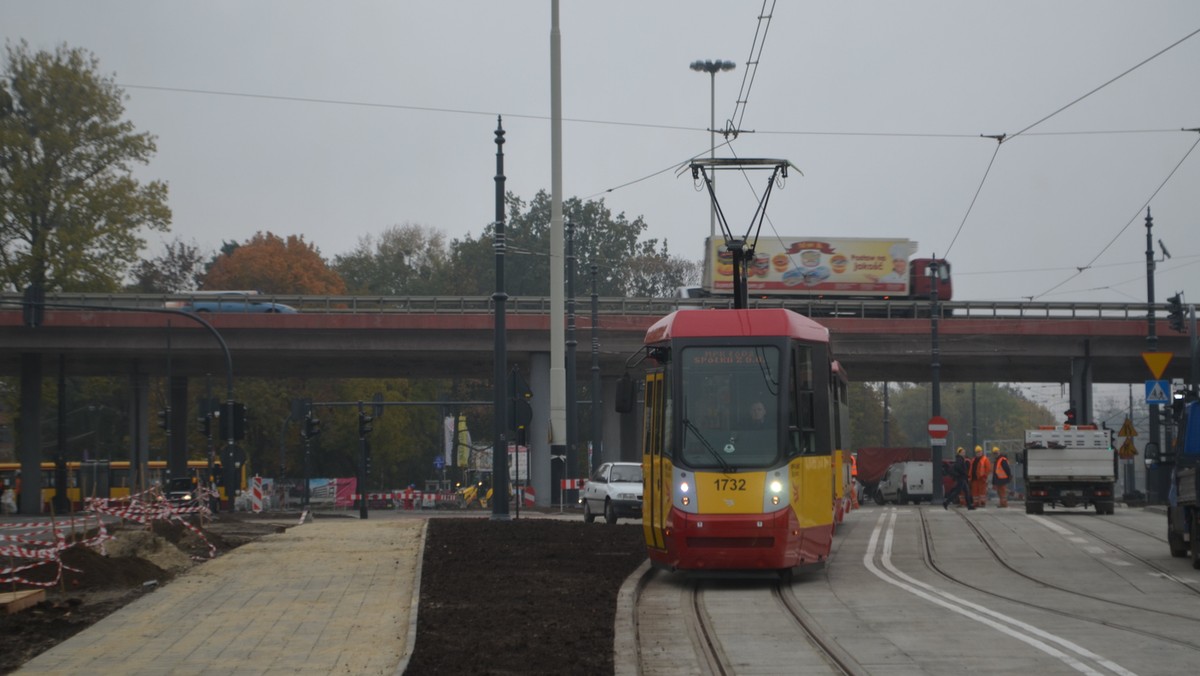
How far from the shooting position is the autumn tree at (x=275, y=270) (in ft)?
260

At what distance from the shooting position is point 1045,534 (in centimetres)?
2431

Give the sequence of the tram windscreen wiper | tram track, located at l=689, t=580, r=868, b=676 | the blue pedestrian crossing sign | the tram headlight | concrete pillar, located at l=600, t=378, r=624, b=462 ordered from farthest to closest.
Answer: concrete pillar, located at l=600, t=378, r=624, b=462, the blue pedestrian crossing sign, the tram windscreen wiper, the tram headlight, tram track, located at l=689, t=580, r=868, b=676

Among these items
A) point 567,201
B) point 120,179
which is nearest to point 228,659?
point 120,179

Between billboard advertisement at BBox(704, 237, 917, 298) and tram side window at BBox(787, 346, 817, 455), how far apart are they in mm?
36087

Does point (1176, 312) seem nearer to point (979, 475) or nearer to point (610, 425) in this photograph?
point (979, 475)

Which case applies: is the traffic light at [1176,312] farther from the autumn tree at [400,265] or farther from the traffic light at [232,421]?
the autumn tree at [400,265]

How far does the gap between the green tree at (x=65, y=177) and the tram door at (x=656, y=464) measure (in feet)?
141

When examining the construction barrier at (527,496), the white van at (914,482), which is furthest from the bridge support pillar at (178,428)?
the white van at (914,482)

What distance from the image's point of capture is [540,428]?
175 feet

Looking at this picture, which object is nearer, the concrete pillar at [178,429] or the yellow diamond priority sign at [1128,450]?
the yellow diamond priority sign at [1128,450]

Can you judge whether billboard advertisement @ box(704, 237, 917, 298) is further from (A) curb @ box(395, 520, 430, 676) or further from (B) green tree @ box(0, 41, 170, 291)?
(A) curb @ box(395, 520, 430, 676)

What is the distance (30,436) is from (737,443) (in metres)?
45.0

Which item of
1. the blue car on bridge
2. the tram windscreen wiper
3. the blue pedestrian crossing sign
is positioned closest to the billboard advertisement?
the blue car on bridge

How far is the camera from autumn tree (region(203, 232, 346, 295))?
79.4 m
